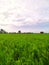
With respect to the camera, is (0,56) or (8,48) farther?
(8,48)

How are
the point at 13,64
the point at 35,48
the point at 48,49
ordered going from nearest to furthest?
the point at 13,64 < the point at 35,48 < the point at 48,49

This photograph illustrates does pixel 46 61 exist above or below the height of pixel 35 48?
below

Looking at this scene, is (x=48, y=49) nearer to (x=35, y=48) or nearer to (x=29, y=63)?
(x=35, y=48)

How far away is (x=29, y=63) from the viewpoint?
248 inches

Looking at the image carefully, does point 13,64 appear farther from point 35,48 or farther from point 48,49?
point 48,49

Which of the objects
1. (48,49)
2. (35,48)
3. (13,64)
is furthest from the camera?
(48,49)

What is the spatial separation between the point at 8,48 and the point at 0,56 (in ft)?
2.45

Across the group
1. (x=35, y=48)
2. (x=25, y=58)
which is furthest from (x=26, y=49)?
(x=25, y=58)

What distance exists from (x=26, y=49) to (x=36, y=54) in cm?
49

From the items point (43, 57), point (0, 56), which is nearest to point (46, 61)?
point (43, 57)

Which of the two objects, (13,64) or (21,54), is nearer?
(13,64)

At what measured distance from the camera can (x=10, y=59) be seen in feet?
21.0

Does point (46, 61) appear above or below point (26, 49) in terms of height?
below

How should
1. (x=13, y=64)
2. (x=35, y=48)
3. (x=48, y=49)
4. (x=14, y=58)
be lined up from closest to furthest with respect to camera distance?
1. (x=13, y=64)
2. (x=14, y=58)
3. (x=35, y=48)
4. (x=48, y=49)
